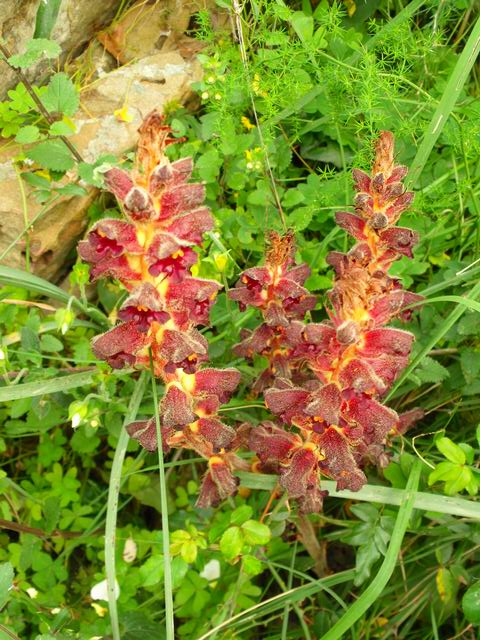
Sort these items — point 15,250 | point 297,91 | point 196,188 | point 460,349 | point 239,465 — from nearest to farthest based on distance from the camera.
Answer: point 196,188
point 239,465
point 460,349
point 297,91
point 15,250

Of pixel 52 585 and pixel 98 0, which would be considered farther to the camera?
pixel 98 0

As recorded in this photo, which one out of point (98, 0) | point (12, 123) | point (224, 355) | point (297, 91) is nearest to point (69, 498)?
point (224, 355)

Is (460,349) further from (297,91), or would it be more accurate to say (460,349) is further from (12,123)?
(12,123)

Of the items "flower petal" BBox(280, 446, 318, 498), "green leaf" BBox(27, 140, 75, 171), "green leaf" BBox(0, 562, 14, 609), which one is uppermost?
"green leaf" BBox(27, 140, 75, 171)

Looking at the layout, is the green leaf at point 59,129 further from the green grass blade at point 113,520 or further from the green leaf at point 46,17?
the green grass blade at point 113,520

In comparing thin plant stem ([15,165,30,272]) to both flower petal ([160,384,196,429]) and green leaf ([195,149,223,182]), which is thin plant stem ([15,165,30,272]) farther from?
flower petal ([160,384,196,429])

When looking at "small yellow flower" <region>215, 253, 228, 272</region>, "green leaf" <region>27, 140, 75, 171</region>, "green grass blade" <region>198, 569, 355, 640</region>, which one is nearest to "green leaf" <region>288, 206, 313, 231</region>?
"small yellow flower" <region>215, 253, 228, 272</region>

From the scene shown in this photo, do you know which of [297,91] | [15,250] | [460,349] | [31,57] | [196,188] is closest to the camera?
[196,188]
